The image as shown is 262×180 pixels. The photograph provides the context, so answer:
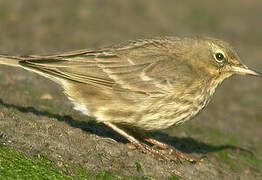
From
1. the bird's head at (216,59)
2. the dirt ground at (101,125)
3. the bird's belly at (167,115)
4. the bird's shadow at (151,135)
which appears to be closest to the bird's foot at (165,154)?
the dirt ground at (101,125)

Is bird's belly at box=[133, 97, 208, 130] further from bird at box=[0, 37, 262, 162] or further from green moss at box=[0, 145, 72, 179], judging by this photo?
green moss at box=[0, 145, 72, 179]

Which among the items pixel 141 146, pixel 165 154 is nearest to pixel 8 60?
pixel 141 146

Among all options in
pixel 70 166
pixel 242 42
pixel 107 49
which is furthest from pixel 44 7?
pixel 70 166

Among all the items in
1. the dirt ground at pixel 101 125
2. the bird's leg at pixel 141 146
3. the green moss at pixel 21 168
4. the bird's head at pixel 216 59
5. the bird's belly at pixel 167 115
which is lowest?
the dirt ground at pixel 101 125

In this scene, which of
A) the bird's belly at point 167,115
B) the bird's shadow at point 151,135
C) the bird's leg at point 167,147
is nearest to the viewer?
the bird's belly at point 167,115

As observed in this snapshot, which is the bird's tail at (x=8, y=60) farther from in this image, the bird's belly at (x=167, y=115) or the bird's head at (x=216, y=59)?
the bird's head at (x=216, y=59)

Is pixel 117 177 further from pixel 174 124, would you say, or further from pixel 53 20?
pixel 53 20

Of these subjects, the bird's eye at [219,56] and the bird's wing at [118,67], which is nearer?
the bird's wing at [118,67]
